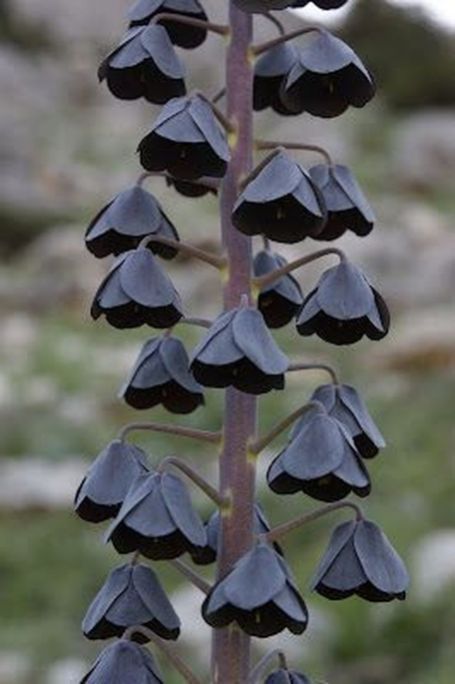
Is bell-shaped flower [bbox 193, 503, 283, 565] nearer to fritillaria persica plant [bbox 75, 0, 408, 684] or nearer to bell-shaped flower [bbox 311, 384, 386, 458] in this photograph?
fritillaria persica plant [bbox 75, 0, 408, 684]

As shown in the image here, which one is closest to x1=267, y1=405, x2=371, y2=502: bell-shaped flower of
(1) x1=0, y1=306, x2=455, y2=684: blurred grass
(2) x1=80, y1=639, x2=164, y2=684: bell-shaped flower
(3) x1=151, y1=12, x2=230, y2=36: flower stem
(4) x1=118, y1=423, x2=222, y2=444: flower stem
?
(4) x1=118, y1=423, x2=222, y2=444: flower stem

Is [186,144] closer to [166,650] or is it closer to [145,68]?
[145,68]

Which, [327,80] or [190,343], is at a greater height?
[190,343]

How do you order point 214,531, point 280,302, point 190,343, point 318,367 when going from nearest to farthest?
point 318,367 → point 214,531 → point 280,302 → point 190,343

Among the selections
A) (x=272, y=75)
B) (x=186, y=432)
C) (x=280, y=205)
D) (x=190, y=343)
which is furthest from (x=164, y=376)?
(x=190, y=343)

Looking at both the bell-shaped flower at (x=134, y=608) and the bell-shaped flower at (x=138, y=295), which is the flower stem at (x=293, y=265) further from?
the bell-shaped flower at (x=134, y=608)

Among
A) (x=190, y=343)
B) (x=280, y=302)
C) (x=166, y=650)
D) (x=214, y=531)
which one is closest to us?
(x=166, y=650)

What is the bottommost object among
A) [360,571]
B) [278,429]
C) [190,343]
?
[360,571]
